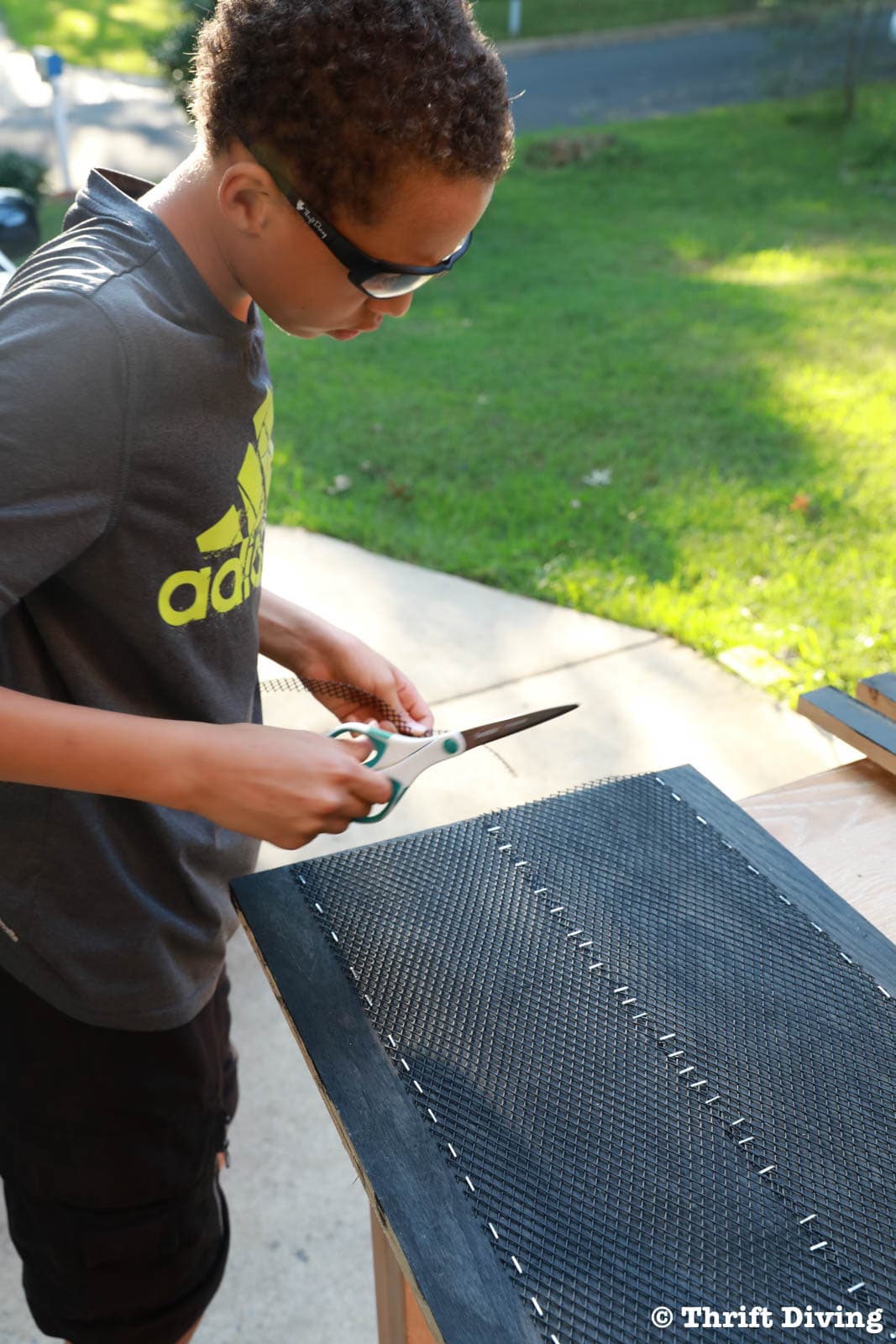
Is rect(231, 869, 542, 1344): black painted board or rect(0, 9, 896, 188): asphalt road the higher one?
rect(231, 869, 542, 1344): black painted board

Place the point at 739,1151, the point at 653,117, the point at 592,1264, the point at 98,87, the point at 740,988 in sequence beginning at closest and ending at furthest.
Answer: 1. the point at 592,1264
2. the point at 739,1151
3. the point at 740,988
4. the point at 653,117
5. the point at 98,87

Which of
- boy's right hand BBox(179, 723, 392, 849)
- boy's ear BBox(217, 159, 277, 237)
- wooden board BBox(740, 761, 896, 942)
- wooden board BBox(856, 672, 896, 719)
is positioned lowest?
wooden board BBox(740, 761, 896, 942)

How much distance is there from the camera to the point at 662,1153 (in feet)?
3.30

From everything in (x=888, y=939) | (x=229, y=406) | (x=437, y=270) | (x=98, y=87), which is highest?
(x=437, y=270)

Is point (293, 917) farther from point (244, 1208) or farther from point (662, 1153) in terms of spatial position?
point (244, 1208)

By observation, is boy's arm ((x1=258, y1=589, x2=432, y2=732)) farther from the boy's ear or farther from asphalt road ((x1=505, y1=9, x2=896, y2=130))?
asphalt road ((x1=505, y1=9, x2=896, y2=130))

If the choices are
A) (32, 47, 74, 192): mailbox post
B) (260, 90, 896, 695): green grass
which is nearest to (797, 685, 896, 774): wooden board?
(260, 90, 896, 695): green grass

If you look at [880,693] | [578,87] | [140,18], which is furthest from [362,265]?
[140,18]

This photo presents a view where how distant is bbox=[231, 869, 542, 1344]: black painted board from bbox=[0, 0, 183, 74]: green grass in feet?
48.0

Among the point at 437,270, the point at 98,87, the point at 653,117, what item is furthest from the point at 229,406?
the point at 98,87

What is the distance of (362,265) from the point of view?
3.79 ft

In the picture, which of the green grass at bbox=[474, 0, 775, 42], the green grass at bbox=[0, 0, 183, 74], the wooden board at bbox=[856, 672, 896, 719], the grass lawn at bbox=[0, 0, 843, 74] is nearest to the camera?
the wooden board at bbox=[856, 672, 896, 719]

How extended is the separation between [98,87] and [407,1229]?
46.6ft

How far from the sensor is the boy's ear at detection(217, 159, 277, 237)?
112 centimetres
